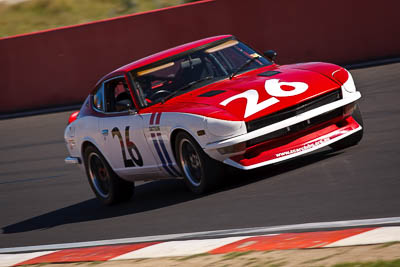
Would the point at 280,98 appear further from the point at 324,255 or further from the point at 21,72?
the point at 21,72

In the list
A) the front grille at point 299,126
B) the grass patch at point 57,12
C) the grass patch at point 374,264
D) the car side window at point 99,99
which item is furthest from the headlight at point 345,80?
the grass patch at point 57,12

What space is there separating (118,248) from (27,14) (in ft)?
79.1

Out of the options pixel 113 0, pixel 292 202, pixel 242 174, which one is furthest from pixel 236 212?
pixel 113 0

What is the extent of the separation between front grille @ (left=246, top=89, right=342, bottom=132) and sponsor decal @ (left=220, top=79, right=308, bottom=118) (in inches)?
3.7

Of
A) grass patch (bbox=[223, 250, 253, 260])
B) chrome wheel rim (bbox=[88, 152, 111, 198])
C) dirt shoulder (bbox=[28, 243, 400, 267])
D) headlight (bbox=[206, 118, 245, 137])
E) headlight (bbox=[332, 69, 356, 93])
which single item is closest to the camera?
dirt shoulder (bbox=[28, 243, 400, 267])

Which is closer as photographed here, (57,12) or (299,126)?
(299,126)

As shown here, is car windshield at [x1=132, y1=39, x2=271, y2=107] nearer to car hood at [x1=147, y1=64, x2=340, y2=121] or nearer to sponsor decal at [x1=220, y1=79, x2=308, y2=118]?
car hood at [x1=147, y1=64, x2=340, y2=121]

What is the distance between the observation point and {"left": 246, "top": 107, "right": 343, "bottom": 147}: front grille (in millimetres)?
7098

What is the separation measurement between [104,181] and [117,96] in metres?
0.99

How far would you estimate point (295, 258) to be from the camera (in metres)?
4.68

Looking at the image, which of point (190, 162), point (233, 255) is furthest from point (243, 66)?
point (233, 255)

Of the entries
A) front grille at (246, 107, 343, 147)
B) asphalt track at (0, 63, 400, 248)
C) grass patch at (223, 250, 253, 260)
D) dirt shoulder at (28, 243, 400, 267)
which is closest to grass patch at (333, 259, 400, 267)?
dirt shoulder at (28, 243, 400, 267)

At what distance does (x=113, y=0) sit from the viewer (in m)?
28.5

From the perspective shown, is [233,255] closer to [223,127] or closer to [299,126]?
[223,127]
